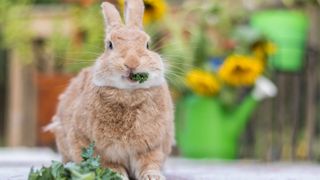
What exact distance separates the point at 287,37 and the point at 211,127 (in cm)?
75

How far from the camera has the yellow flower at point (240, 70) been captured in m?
4.05

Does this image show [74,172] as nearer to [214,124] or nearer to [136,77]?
[136,77]

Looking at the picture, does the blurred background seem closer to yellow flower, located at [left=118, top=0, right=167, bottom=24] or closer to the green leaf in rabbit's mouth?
yellow flower, located at [left=118, top=0, right=167, bottom=24]

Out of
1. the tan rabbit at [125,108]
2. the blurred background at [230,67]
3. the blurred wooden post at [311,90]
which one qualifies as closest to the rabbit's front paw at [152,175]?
the tan rabbit at [125,108]

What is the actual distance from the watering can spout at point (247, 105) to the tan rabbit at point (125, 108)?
1764 mm

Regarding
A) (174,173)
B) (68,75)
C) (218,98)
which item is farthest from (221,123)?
(174,173)

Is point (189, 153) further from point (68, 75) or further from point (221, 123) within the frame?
point (68, 75)

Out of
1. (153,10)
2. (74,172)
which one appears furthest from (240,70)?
(74,172)

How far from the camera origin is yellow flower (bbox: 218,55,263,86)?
4047mm

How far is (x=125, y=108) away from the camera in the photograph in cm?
236

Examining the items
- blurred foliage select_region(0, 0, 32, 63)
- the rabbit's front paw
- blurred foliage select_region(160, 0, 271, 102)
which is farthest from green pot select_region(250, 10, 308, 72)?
the rabbit's front paw

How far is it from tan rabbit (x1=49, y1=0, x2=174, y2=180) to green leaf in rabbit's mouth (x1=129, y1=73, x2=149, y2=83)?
12 millimetres

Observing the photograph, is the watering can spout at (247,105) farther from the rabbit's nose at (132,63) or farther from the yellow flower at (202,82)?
the rabbit's nose at (132,63)

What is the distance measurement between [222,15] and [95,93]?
2152 millimetres
